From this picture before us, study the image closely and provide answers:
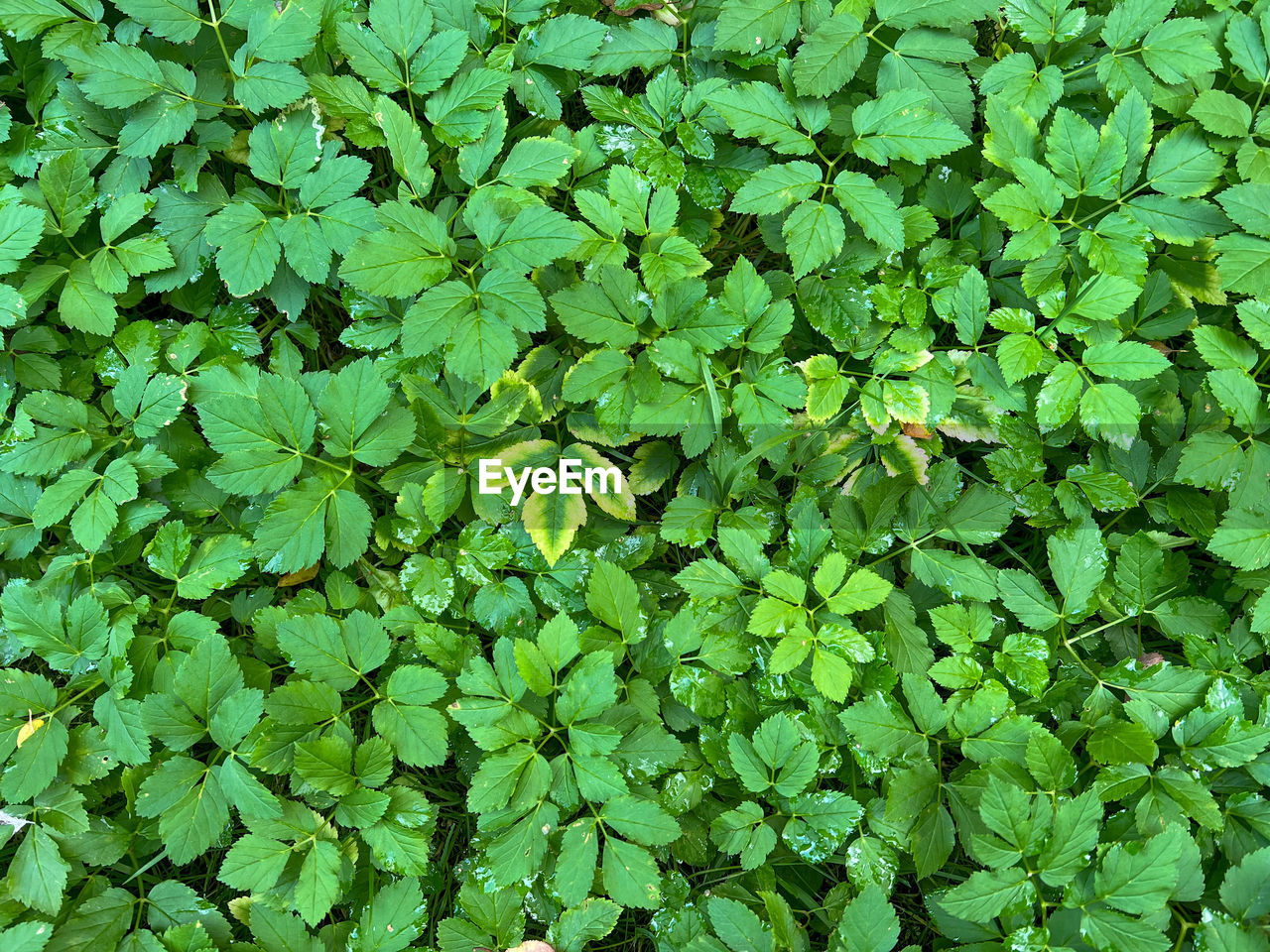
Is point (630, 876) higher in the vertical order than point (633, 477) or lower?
lower

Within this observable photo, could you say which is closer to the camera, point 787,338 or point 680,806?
point 680,806

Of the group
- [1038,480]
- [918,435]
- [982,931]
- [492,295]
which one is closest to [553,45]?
[492,295]

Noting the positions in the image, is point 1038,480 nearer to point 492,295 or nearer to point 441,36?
point 492,295

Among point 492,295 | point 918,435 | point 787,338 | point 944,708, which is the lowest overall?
point 944,708

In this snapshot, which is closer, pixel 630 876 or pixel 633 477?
pixel 630 876

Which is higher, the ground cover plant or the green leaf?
the ground cover plant

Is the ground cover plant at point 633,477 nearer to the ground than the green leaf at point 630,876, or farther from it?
farther from it

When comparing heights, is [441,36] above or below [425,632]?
above

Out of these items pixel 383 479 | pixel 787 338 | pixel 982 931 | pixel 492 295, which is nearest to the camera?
pixel 982 931
